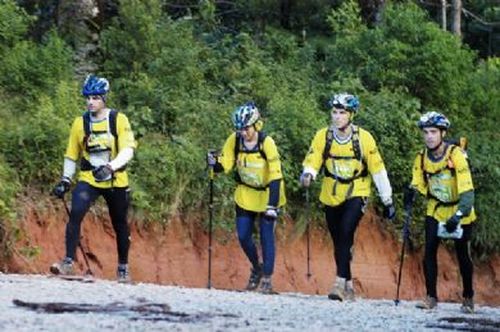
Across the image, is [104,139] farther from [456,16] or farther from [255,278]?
[456,16]

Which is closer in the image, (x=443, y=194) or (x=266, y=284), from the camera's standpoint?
(x=443, y=194)

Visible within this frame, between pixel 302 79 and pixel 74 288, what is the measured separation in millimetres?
10673

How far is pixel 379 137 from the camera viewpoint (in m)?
20.4

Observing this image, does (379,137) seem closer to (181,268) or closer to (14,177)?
(181,268)

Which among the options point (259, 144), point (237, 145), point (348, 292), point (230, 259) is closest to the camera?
point (348, 292)

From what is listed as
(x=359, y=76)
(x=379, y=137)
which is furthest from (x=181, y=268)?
(x=359, y=76)

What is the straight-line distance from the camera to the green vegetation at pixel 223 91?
58.1ft

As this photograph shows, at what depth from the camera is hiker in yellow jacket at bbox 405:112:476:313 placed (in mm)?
13484

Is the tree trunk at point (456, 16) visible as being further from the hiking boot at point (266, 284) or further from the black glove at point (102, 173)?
the black glove at point (102, 173)

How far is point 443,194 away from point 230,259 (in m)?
5.16

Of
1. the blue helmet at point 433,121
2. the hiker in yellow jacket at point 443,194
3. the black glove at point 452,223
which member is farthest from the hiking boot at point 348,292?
the blue helmet at point 433,121

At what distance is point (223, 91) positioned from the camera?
20953mm

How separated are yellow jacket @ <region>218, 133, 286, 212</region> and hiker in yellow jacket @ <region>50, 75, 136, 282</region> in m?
1.61

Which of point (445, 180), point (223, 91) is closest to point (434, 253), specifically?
point (445, 180)
